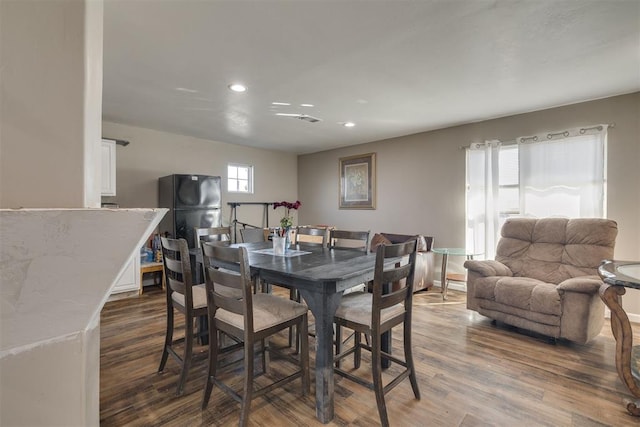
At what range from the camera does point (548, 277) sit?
10.2ft

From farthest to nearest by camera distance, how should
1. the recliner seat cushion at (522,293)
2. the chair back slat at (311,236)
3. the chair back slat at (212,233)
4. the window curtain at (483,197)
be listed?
the window curtain at (483,197), the chair back slat at (311,236), the chair back slat at (212,233), the recliner seat cushion at (522,293)

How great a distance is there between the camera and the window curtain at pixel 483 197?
13.3 ft

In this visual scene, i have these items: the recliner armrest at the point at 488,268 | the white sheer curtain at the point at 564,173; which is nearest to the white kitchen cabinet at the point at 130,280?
the recliner armrest at the point at 488,268

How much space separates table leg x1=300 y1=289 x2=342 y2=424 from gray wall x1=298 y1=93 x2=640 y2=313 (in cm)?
335

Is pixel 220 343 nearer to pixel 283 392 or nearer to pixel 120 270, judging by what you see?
pixel 283 392

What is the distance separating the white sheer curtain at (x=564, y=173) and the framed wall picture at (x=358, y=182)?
2293 mm

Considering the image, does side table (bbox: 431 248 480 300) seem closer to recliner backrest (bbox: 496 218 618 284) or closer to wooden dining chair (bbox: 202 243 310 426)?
recliner backrest (bbox: 496 218 618 284)

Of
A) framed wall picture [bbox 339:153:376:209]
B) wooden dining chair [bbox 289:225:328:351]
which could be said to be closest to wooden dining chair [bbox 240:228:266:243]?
wooden dining chair [bbox 289:225:328:351]

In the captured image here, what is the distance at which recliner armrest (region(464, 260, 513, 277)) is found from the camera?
3.09 meters

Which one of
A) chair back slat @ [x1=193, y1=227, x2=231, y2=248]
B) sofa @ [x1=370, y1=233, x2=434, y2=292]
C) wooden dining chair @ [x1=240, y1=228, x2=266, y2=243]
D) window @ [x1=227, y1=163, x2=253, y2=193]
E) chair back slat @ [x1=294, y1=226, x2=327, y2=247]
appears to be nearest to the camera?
chair back slat @ [x1=193, y1=227, x2=231, y2=248]

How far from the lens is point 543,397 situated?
6.30 feet

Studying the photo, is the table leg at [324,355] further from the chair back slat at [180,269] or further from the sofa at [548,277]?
the sofa at [548,277]

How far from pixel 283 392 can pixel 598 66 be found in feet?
11.8

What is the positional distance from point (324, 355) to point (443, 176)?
3.70 m
